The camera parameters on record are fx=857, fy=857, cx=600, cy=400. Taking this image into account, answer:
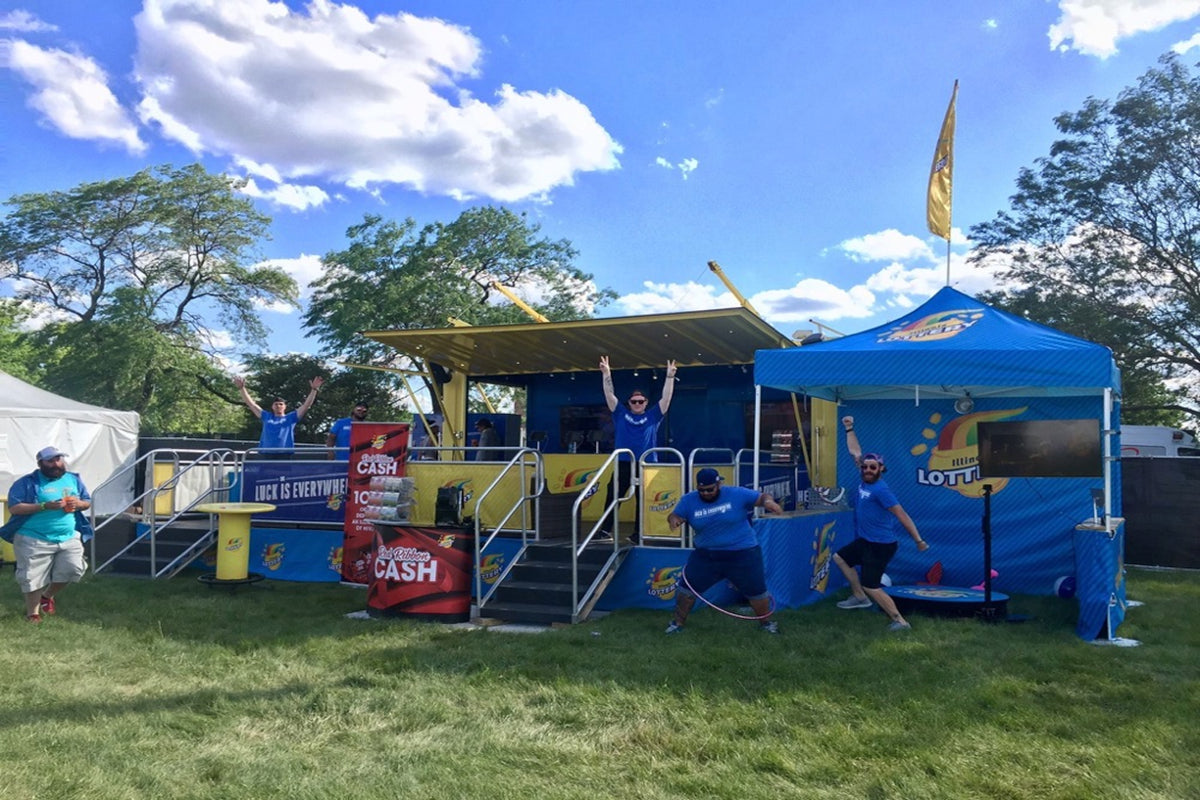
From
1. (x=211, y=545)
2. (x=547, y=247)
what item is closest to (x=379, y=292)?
(x=547, y=247)

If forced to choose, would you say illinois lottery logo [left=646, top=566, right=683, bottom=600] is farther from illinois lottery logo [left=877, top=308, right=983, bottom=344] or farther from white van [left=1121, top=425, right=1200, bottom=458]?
white van [left=1121, top=425, right=1200, bottom=458]

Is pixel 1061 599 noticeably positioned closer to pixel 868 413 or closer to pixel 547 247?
pixel 868 413

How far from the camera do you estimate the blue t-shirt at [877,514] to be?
7.72 meters

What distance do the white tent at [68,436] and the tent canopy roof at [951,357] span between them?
504 inches

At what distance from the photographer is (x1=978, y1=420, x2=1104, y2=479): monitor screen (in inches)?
294

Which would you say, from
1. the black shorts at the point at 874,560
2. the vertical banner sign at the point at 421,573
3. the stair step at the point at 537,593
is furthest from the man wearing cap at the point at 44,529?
the black shorts at the point at 874,560

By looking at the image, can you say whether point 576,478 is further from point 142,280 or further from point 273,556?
point 142,280

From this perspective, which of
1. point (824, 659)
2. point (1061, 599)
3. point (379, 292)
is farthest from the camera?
point (379, 292)

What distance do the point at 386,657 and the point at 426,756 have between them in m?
2.20

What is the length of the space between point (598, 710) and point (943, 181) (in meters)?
7.79

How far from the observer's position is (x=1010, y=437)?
297 inches

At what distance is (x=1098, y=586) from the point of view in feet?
23.0

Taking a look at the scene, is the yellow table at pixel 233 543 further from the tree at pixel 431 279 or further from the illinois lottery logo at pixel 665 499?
the tree at pixel 431 279

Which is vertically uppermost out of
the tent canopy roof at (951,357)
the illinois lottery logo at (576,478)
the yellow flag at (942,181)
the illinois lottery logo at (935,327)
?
the yellow flag at (942,181)
